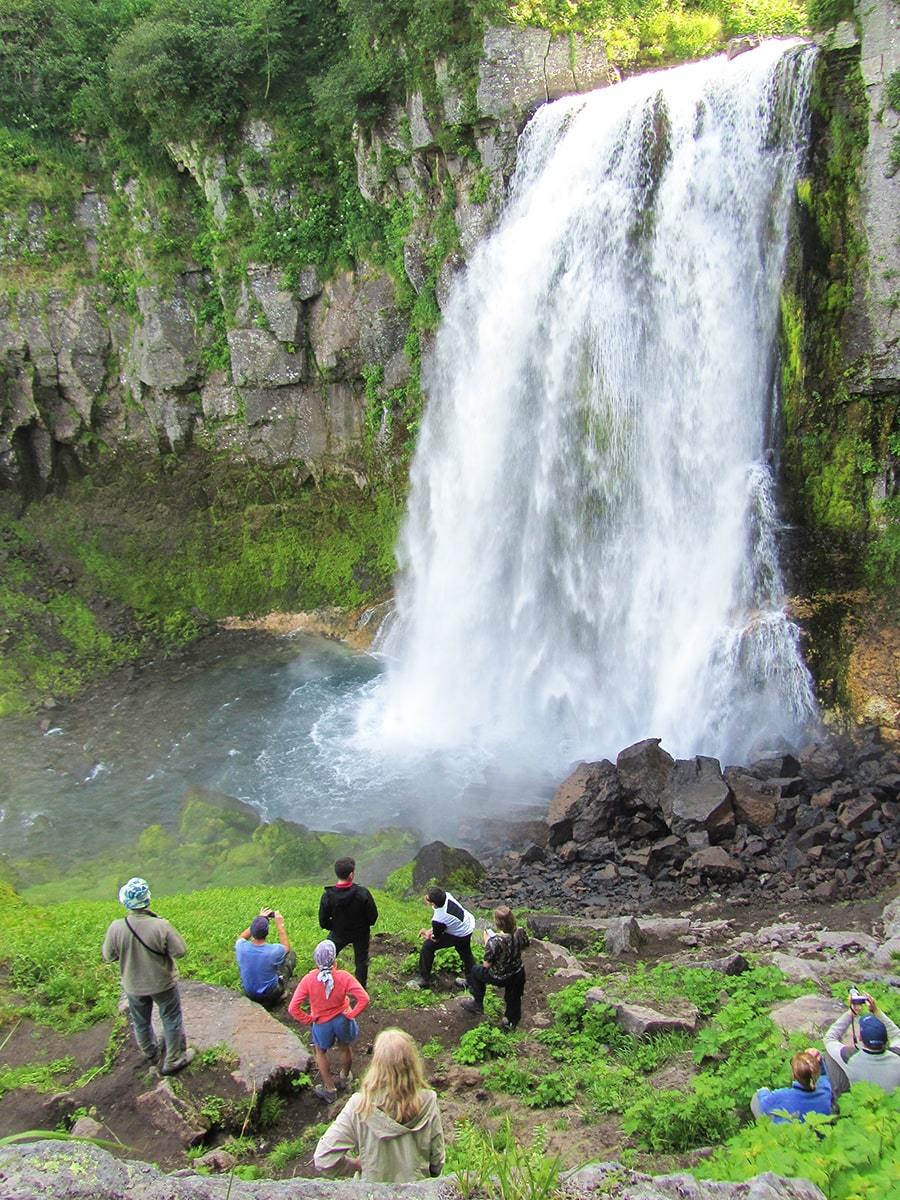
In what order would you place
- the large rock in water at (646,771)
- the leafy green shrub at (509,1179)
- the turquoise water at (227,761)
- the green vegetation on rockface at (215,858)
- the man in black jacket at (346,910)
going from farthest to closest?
the turquoise water at (227,761), the large rock in water at (646,771), the green vegetation on rockface at (215,858), the man in black jacket at (346,910), the leafy green shrub at (509,1179)

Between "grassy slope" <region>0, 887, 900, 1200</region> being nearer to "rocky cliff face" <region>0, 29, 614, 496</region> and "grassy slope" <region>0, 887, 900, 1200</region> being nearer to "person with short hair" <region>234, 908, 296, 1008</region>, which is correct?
"person with short hair" <region>234, 908, 296, 1008</region>

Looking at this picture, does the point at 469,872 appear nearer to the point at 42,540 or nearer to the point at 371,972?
the point at 371,972

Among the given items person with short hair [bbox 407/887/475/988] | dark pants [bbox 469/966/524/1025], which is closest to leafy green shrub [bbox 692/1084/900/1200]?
dark pants [bbox 469/966/524/1025]

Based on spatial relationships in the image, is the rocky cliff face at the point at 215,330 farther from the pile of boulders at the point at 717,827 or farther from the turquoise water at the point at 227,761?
the pile of boulders at the point at 717,827

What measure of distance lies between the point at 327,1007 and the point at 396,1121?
7.29 feet

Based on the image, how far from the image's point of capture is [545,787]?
15.6 metres

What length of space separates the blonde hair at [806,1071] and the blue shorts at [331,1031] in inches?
115

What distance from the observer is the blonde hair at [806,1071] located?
484cm

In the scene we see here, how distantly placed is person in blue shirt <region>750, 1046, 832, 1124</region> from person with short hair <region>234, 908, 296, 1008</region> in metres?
3.96

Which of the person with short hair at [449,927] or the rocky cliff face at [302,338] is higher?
the rocky cliff face at [302,338]

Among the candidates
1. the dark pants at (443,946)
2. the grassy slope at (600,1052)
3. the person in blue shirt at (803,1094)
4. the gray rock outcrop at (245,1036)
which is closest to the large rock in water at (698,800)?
the grassy slope at (600,1052)

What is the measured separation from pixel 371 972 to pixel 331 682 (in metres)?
11.9

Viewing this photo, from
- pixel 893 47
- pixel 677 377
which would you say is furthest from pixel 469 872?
pixel 893 47

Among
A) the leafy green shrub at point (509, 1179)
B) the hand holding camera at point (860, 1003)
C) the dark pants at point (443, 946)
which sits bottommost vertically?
the dark pants at point (443, 946)
